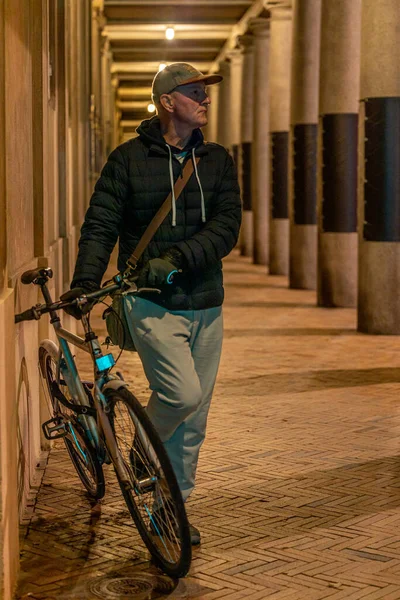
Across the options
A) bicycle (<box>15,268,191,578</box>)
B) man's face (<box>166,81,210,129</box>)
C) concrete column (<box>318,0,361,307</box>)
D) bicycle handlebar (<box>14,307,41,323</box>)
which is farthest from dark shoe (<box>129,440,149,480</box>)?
concrete column (<box>318,0,361,307</box>)

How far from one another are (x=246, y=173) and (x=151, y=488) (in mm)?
24855

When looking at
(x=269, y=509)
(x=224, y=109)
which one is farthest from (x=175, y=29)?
(x=269, y=509)

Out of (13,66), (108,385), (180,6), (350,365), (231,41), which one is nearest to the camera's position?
(108,385)

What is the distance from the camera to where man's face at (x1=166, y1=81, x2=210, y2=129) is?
5.38 meters

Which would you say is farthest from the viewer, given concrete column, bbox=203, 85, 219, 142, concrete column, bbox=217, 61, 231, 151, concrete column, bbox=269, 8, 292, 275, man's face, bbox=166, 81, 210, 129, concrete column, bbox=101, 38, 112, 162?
concrete column, bbox=203, 85, 219, 142

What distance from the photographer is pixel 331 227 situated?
16.7 m

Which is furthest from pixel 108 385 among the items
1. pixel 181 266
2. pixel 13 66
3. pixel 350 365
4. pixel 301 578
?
pixel 350 365

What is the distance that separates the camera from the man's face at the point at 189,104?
5375 millimetres

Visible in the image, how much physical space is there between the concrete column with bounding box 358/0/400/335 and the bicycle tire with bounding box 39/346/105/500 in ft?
24.9

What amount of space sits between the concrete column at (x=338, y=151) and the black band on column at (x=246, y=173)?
41.1 feet

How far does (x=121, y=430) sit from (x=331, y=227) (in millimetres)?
11756

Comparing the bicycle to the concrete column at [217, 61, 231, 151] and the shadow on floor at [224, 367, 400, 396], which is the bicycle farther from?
the concrete column at [217, 61, 231, 151]

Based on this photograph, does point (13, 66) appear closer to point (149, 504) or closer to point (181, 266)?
point (181, 266)

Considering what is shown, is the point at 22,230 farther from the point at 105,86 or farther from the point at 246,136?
the point at 105,86
